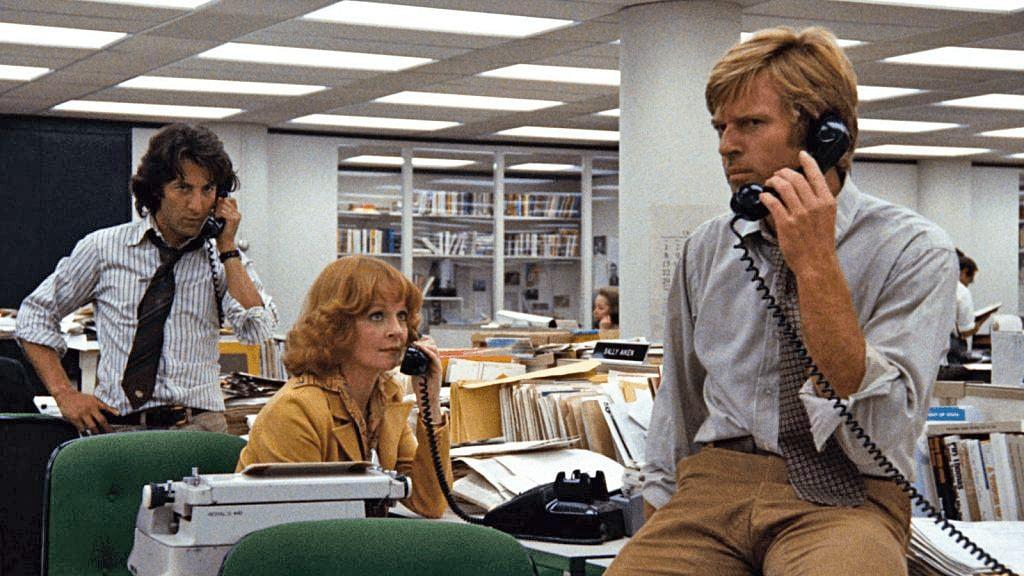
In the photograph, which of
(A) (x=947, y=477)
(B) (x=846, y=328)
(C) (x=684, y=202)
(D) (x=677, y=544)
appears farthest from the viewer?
(C) (x=684, y=202)

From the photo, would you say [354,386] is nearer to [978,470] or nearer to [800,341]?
[800,341]

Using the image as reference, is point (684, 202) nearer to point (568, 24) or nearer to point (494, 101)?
point (568, 24)

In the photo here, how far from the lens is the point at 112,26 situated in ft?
28.5

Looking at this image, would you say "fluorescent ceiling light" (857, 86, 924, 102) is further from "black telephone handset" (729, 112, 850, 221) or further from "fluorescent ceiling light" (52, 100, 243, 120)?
"black telephone handset" (729, 112, 850, 221)

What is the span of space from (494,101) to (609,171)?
428cm

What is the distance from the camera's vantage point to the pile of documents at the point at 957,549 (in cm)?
238

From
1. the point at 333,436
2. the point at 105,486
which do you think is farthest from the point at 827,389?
the point at 105,486

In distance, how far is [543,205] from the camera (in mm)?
16109

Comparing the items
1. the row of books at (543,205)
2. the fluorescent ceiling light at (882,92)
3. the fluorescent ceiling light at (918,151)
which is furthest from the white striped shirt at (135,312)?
the fluorescent ceiling light at (918,151)

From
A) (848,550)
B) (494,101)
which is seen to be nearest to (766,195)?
(848,550)

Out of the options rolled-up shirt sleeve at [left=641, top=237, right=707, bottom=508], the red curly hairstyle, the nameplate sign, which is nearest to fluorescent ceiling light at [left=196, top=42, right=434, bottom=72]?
the nameplate sign

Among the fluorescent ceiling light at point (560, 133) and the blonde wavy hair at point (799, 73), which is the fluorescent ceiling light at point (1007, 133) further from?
the blonde wavy hair at point (799, 73)

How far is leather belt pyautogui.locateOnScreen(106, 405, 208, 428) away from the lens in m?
3.87

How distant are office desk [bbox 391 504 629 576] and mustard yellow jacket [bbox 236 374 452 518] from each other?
46 cm
